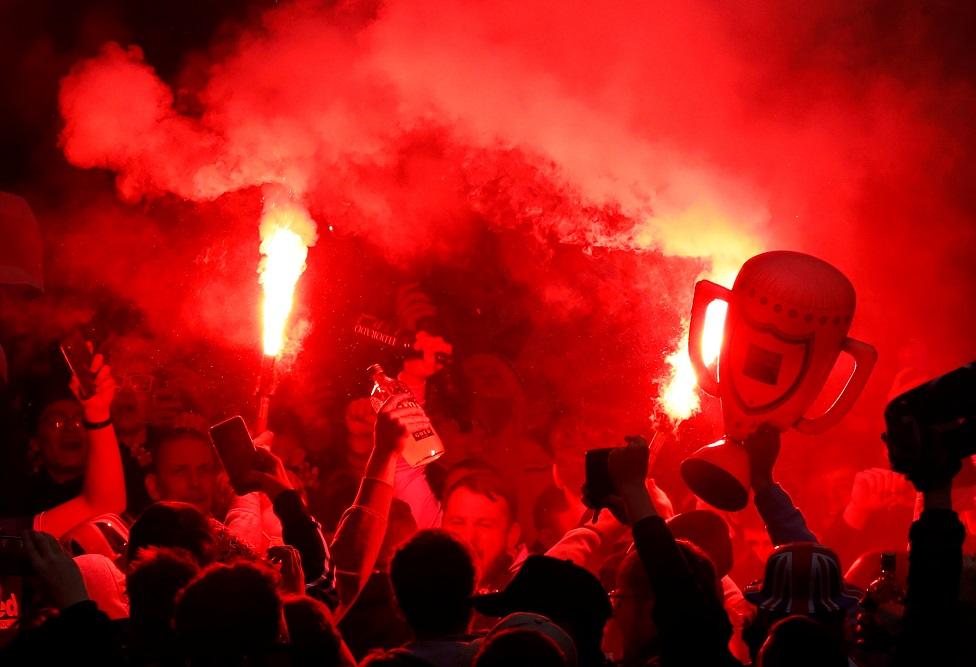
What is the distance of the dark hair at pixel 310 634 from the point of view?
9.30 feet

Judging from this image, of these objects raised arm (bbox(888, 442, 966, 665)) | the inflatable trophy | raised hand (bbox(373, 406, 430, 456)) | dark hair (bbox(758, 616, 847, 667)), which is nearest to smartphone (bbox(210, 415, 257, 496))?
raised hand (bbox(373, 406, 430, 456))

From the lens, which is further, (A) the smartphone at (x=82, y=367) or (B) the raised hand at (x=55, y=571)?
(A) the smartphone at (x=82, y=367)

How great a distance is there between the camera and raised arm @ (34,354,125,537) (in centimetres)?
602

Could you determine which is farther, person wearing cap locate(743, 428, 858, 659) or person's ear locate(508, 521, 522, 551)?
person's ear locate(508, 521, 522, 551)

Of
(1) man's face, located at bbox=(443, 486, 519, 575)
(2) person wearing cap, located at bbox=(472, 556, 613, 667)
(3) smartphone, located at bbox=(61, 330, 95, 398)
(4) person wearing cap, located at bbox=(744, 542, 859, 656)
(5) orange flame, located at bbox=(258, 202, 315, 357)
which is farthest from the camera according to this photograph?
(5) orange flame, located at bbox=(258, 202, 315, 357)

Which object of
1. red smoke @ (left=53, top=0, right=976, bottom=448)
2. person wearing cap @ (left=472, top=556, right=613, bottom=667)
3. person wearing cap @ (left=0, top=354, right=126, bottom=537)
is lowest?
person wearing cap @ (left=0, top=354, right=126, bottom=537)

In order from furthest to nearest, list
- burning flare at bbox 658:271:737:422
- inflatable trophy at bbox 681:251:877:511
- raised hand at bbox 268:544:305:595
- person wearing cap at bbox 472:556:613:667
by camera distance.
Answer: burning flare at bbox 658:271:737:422 < inflatable trophy at bbox 681:251:877:511 < raised hand at bbox 268:544:305:595 < person wearing cap at bbox 472:556:613:667

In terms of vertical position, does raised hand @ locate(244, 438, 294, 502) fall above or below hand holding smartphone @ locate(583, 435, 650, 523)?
below

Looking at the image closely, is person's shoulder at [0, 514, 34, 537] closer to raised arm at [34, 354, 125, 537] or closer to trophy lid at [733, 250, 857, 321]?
raised arm at [34, 354, 125, 537]

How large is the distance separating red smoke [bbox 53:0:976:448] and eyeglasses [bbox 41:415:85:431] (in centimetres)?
168

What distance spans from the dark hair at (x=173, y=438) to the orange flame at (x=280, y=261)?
69 cm

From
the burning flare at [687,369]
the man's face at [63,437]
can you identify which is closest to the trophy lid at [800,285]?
the burning flare at [687,369]

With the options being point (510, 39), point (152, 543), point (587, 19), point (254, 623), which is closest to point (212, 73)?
point (510, 39)

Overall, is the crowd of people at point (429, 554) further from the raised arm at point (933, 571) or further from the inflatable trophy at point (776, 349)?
the inflatable trophy at point (776, 349)
